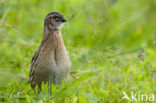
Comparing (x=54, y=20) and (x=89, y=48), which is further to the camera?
(x=89, y=48)

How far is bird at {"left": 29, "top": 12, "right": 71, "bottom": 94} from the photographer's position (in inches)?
150

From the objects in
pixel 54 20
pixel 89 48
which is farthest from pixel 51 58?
pixel 89 48

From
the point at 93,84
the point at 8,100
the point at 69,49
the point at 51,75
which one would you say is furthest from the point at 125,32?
the point at 8,100

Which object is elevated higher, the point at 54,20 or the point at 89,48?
Answer: the point at 89,48

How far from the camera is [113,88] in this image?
3.89 m

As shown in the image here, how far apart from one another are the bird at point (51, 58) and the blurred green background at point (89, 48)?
218 millimetres

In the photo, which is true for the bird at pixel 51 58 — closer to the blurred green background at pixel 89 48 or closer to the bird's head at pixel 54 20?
the bird's head at pixel 54 20

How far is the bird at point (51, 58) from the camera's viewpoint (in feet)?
12.5

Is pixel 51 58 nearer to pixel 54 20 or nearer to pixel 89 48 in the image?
pixel 54 20

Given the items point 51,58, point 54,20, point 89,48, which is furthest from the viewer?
point 89,48

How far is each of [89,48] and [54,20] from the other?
276 cm

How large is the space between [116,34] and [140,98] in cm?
390

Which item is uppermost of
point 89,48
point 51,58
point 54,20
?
point 89,48

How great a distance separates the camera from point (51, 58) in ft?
12.5
